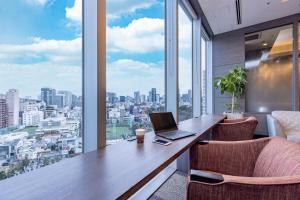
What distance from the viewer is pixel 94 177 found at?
952 mm

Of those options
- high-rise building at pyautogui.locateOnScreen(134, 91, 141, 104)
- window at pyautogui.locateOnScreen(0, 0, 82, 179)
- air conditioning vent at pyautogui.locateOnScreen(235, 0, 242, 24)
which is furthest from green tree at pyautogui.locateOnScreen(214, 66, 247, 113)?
window at pyautogui.locateOnScreen(0, 0, 82, 179)

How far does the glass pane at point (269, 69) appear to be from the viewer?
5.23 metres

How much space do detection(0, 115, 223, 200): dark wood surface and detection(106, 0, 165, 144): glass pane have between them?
53 cm

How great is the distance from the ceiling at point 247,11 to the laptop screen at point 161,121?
9.91ft

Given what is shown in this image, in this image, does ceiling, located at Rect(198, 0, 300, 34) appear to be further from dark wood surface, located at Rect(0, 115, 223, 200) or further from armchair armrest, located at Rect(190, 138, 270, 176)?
dark wood surface, located at Rect(0, 115, 223, 200)

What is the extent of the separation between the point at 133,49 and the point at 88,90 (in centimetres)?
97

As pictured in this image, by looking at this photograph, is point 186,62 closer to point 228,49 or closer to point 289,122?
point 289,122

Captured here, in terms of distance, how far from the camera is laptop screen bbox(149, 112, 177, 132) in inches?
77.4

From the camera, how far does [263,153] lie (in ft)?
4.76

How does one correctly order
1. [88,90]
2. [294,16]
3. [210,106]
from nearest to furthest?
1. [88,90]
2. [294,16]
3. [210,106]

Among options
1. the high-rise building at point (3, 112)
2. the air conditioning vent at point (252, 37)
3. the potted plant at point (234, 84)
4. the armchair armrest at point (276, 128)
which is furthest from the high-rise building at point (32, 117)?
the air conditioning vent at point (252, 37)

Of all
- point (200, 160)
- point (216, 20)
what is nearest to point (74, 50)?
point (200, 160)

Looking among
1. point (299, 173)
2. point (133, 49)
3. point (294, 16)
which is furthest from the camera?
point (294, 16)

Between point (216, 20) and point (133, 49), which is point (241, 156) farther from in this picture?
point (216, 20)
